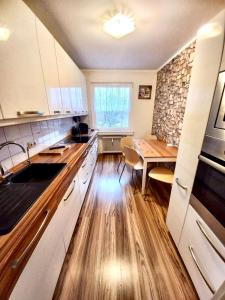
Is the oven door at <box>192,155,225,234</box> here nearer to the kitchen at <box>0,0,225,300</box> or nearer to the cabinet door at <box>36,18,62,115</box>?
the kitchen at <box>0,0,225,300</box>

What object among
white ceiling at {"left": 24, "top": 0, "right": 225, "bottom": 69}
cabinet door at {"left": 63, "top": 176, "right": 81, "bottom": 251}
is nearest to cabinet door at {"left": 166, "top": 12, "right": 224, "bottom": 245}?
white ceiling at {"left": 24, "top": 0, "right": 225, "bottom": 69}

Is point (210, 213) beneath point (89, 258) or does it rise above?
above

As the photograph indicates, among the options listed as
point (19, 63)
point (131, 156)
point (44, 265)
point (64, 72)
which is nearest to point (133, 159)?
point (131, 156)

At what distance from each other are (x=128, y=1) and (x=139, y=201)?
91.7 inches

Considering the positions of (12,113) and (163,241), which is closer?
(12,113)

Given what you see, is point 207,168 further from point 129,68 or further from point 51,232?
point 129,68

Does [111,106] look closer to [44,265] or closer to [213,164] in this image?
[213,164]

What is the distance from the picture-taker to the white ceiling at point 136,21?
1251 millimetres

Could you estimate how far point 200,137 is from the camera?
937 mm

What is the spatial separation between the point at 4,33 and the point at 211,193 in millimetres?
1597

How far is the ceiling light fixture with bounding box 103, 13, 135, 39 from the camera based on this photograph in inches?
54.7

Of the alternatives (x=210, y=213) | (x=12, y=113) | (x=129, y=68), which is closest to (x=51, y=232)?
(x=12, y=113)

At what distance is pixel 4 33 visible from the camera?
2.50 ft

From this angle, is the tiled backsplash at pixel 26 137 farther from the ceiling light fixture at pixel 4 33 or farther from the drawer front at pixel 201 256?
the drawer front at pixel 201 256
